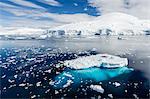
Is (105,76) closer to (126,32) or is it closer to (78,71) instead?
(78,71)

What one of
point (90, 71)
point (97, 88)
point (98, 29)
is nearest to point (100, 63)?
point (90, 71)

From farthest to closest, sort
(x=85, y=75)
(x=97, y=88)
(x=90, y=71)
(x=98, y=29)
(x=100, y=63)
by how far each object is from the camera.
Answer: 1. (x=98, y=29)
2. (x=100, y=63)
3. (x=90, y=71)
4. (x=85, y=75)
5. (x=97, y=88)

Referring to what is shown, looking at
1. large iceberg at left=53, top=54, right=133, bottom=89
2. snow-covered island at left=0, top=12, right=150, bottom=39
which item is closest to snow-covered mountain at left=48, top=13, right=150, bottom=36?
snow-covered island at left=0, top=12, right=150, bottom=39

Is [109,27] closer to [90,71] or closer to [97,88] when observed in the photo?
[90,71]

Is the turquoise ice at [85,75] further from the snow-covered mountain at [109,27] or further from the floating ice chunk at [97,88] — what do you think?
the snow-covered mountain at [109,27]

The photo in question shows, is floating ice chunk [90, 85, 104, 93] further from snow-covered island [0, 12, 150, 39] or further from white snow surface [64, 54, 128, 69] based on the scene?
snow-covered island [0, 12, 150, 39]

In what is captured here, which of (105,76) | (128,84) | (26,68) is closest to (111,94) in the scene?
(128,84)
